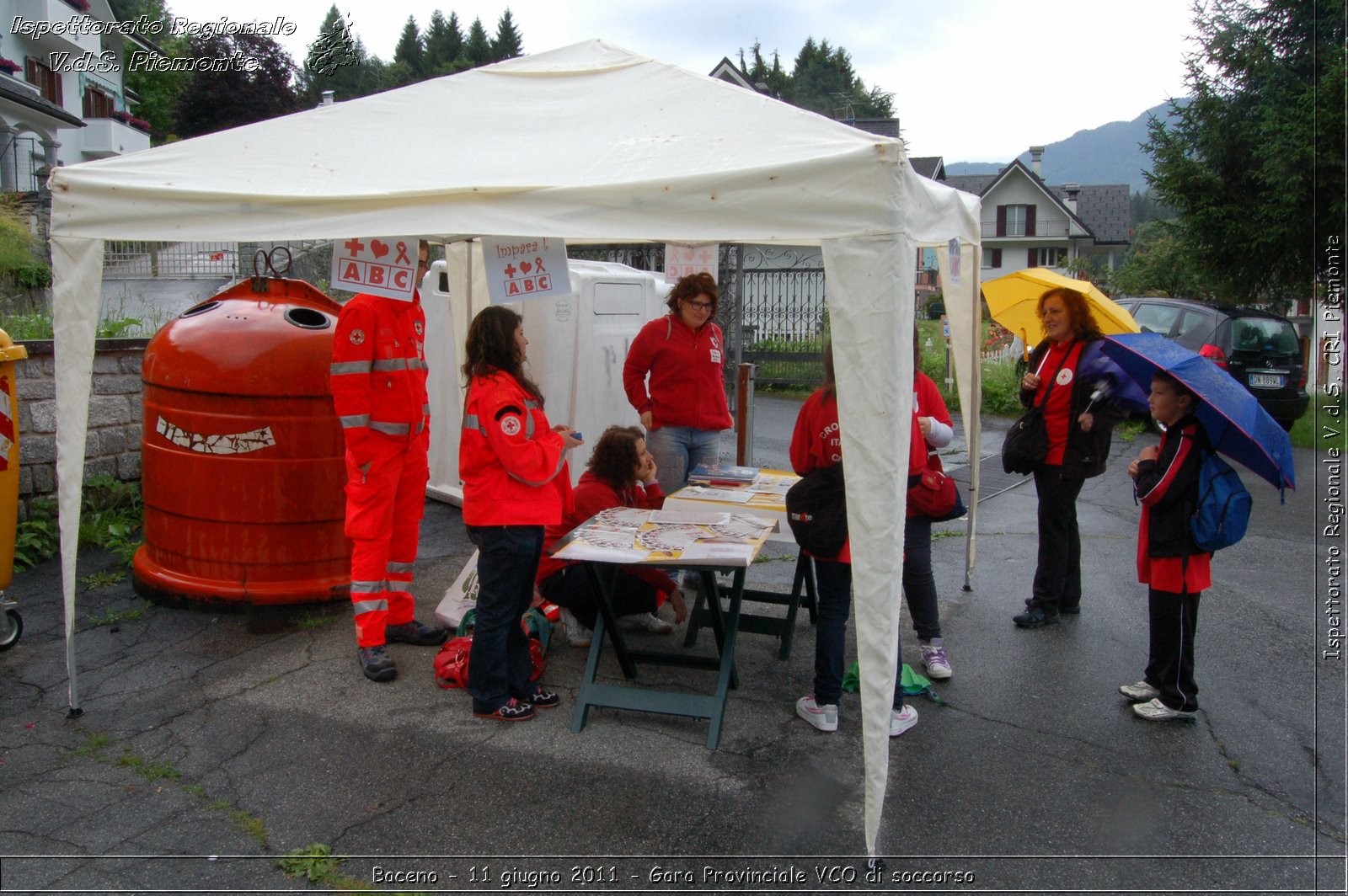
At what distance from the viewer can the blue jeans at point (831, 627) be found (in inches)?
145

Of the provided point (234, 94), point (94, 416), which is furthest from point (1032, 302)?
point (234, 94)

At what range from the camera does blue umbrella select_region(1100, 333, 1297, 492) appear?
135 inches

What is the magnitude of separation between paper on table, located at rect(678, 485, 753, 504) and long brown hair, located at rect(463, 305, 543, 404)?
3.51 feet

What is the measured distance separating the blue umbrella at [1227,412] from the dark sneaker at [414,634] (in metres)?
3.33

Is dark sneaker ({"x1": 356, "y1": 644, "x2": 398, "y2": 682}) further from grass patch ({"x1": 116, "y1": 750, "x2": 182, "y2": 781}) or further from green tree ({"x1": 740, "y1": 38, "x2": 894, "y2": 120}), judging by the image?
green tree ({"x1": 740, "y1": 38, "x2": 894, "y2": 120})

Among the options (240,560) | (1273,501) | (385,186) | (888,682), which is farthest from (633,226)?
(1273,501)

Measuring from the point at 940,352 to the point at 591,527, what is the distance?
1421cm

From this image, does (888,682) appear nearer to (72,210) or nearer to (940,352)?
(72,210)

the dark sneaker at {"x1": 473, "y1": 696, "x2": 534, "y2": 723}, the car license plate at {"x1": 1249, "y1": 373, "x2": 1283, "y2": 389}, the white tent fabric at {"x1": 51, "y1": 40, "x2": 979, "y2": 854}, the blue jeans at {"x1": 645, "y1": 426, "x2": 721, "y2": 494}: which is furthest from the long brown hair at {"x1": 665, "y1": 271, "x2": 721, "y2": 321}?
the car license plate at {"x1": 1249, "y1": 373, "x2": 1283, "y2": 389}

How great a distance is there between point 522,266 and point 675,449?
52.3 inches

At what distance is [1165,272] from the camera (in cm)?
2133

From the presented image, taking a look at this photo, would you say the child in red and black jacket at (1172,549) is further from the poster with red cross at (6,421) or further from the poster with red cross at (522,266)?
the poster with red cross at (6,421)

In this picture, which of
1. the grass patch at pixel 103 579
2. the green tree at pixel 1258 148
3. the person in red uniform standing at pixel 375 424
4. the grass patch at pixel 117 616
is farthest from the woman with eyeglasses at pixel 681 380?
the green tree at pixel 1258 148

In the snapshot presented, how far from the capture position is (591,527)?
394 centimetres
